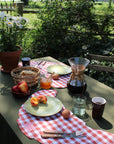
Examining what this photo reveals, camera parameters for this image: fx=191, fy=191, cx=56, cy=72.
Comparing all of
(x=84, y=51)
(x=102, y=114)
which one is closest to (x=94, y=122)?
(x=102, y=114)

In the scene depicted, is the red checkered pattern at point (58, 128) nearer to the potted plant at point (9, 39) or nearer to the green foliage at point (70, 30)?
the potted plant at point (9, 39)

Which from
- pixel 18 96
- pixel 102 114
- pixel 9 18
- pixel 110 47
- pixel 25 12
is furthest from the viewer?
pixel 25 12

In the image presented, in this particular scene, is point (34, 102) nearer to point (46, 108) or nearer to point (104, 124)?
point (46, 108)

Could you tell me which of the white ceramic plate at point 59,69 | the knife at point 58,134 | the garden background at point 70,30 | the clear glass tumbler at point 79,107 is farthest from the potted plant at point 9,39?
the garden background at point 70,30

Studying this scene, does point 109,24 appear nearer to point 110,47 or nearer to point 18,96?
point 110,47

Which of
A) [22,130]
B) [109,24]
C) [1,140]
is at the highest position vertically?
[109,24]

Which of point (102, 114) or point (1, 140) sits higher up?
point (102, 114)

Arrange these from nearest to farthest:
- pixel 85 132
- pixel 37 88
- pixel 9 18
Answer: pixel 85 132 < pixel 37 88 < pixel 9 18

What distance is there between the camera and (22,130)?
1.14 meters

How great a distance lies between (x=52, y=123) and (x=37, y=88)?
1.65ft

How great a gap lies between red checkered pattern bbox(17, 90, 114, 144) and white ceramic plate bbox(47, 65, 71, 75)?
671mm

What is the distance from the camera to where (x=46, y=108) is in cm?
134

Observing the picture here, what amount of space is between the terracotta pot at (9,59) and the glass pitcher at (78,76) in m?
0.60

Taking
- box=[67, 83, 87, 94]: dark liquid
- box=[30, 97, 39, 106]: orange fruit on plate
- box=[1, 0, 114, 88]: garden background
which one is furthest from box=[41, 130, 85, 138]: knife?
box=[1, 0, 114, 88]: garden background
